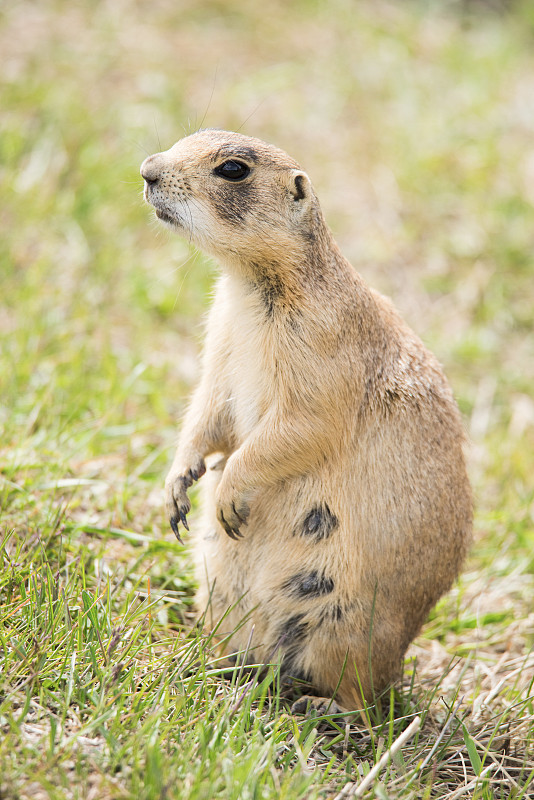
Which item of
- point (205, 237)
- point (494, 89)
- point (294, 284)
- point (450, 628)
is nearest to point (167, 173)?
point (205, 237)

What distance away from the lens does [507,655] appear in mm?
4887

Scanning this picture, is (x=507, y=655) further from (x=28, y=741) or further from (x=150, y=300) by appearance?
(x=150, y=300)

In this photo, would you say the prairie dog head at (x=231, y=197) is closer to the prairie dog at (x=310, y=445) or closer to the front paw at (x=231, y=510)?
the prairie dog at (x=310, y=445)

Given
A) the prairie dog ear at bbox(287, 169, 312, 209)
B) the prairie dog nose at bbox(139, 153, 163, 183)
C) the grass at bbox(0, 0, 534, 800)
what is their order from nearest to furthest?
the grass at bbox(0, 0, 534, 800), the prairie dog nose at bbox(139, 153, 163, 183), the prairie dog ear at bbox(287, 169, 312, 209)

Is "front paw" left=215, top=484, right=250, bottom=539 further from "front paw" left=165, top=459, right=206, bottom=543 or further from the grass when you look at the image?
the grass

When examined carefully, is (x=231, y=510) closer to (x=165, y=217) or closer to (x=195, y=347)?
(x=165, y=217)

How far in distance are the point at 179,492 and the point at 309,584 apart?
0.77 metres

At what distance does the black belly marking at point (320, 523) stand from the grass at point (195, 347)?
64 centimetres

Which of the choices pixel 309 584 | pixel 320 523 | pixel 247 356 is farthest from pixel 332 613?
pixel 247 356

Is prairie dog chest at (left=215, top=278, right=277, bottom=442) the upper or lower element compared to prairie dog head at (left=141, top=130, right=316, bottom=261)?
lower

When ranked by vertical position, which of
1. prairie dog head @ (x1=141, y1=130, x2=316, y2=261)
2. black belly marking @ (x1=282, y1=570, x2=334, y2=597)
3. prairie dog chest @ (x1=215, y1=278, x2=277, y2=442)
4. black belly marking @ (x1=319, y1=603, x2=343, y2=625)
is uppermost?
prairie dog head @ (x1=141, y1=130, x2=316, y2=261)

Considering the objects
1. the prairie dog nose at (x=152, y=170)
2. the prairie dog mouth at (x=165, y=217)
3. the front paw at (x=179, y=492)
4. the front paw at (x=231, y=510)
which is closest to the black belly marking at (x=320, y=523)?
the front paw at (x=231, y=510)

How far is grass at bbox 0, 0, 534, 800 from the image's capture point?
336 cm

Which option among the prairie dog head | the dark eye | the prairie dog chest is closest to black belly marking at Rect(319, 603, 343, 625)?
the prairie dog chest
